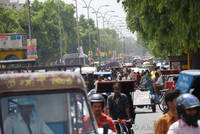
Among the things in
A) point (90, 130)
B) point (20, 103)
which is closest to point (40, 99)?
point (20, 103)

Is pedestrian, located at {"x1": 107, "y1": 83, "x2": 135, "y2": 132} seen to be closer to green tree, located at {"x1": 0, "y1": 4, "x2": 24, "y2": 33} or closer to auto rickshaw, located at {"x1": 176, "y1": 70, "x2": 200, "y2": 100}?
auto rickshaw, located at {"x1": 176, "y1": 70, "x2": 200, "y2": 100}

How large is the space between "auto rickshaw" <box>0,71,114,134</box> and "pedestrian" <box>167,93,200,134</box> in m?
1.76

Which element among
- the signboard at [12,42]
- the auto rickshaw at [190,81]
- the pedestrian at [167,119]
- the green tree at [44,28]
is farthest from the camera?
the green tree at [44,28]

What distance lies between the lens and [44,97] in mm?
7504

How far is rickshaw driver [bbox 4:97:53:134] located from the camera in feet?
24.2

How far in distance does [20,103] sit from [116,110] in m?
4.81

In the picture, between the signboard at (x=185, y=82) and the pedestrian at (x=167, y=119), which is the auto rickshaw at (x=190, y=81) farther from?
the pedestrian at (x=167, y=119)

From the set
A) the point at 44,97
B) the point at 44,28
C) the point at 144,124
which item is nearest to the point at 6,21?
the point at 44,28

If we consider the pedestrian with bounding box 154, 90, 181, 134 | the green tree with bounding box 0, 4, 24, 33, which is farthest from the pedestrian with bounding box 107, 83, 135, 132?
the green tree with bounding box 0, 4, 24, 33

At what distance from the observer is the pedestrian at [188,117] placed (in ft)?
18.9

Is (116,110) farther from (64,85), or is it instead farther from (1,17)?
(1,17)

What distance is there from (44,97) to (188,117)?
2.35 meters

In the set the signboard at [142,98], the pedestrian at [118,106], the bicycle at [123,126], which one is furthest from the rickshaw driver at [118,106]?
the signboard at [142,98]

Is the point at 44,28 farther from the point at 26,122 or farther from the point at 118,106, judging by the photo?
the point at 26,122
